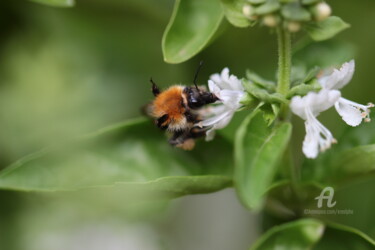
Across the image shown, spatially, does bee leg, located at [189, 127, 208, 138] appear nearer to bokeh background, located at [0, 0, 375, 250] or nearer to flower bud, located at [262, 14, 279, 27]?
bokeh background, located at [0, 0, 375, 250]

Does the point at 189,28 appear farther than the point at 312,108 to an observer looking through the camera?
Yes

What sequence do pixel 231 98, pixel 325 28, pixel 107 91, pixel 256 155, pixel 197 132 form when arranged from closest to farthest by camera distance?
pixel 256 155, pixel 325 28, pixel 231 98, pixel 197 132, pixel 107 91

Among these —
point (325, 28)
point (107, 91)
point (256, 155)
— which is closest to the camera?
point (256, 155)

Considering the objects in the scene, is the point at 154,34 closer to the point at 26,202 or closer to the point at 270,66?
the point at 270,66

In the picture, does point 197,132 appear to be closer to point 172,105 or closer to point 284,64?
point 172,105

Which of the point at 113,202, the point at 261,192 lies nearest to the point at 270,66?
the point at 113,202

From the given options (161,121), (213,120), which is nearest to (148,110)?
(161,121)

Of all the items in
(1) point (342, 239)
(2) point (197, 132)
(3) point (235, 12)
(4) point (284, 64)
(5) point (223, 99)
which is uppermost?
(3) point (235, 12)

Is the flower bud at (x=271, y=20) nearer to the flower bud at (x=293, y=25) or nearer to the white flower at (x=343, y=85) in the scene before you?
the flower bud at (x=293, y=25)
